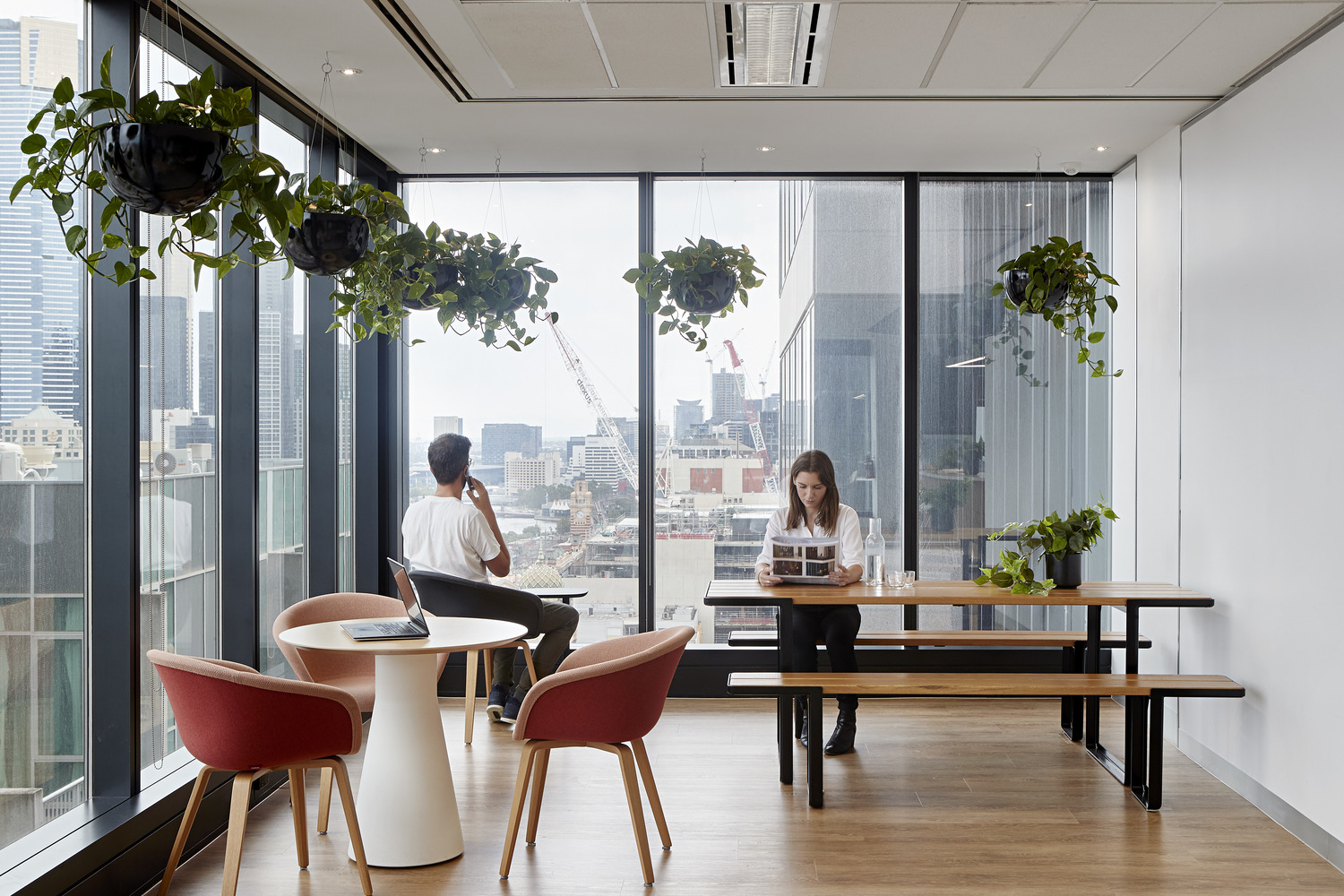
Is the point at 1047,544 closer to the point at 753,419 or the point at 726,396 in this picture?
the point at 753,419

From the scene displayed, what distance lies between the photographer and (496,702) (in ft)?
16.6

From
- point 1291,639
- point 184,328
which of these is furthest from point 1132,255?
point 184,328

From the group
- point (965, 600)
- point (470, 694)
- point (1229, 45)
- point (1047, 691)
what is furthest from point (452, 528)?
point (1229, 45)

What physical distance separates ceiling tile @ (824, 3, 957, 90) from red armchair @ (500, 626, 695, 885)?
7.46 ft

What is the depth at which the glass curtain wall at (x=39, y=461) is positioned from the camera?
2.79 metres

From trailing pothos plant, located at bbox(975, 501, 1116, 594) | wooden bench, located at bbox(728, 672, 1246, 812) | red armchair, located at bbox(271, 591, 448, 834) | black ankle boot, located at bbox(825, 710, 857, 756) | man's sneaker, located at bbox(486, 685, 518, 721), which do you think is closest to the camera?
red armchair, located at bbox(271, 591, 448, 834)

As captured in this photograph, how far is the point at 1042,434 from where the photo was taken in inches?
220

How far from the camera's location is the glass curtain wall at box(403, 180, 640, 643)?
565cm

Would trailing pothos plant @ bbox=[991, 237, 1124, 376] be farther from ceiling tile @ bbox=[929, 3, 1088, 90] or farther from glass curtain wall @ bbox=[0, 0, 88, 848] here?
glass curtain wall @ bbox=[0, 0, 88, 848]

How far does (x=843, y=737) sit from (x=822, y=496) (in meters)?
1.11

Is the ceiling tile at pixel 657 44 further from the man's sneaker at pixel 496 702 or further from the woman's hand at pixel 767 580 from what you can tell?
the man's sneaker at pixel 496 702

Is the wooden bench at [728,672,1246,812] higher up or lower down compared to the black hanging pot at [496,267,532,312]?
lower down

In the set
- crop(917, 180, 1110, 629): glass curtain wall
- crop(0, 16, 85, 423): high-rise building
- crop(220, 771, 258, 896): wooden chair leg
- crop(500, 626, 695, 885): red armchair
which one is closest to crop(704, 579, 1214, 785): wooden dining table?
crop(500, 626, 695, 885): red armchair

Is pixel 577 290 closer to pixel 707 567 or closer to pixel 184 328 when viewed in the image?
pixel 707 567
